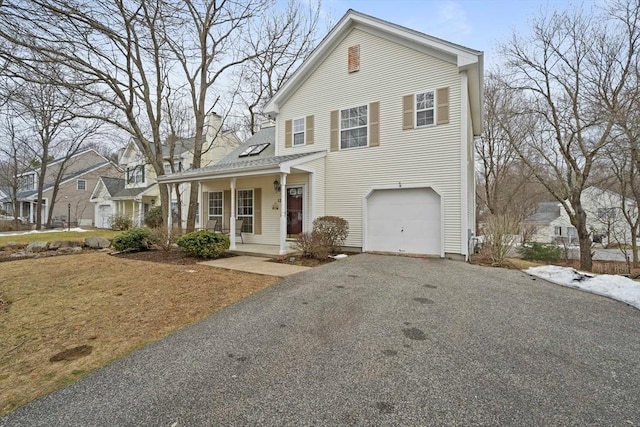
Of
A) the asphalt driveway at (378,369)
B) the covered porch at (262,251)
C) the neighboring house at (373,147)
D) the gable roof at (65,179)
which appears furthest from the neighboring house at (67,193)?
the asphalt driveway at (378,369)

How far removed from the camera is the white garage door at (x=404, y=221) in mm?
8938

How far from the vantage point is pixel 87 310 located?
16.3 ft

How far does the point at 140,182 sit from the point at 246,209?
1627 cm

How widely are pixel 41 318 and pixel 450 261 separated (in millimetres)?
8712

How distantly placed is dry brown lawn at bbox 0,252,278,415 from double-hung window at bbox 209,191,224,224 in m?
4.65

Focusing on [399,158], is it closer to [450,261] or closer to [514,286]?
[450,261]

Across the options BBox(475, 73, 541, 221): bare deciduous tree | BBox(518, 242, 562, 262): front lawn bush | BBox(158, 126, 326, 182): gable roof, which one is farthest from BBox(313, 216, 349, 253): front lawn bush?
BBox(475, 73, 541, 221): bare deciduous tree

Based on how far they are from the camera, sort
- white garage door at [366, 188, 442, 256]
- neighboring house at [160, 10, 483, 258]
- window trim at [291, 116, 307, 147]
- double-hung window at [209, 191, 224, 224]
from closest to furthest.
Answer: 1. neighboring house at [160, 10, 483, 258]
2. white garage door at [366, 188, 442, 256]
3. window trim at [291, 116, 307, 147]
4. double-hung window at [209, 191, 224, 224]

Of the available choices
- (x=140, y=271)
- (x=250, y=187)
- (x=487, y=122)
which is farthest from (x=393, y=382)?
(x=487, y=122)

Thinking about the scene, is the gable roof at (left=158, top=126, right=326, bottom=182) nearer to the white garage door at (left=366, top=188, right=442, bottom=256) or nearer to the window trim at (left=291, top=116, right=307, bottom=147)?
the window trim at (left=291, top=116, right=307, bottom=147)

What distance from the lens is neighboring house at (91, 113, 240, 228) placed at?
21125 mm

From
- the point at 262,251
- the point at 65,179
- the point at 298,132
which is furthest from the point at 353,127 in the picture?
the point at 65,179

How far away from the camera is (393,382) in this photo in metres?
2.74

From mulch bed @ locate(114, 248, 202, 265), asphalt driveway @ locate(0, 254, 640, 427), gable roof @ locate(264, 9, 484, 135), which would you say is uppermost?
gable roof @ locate(264, 9, 484, 135)
